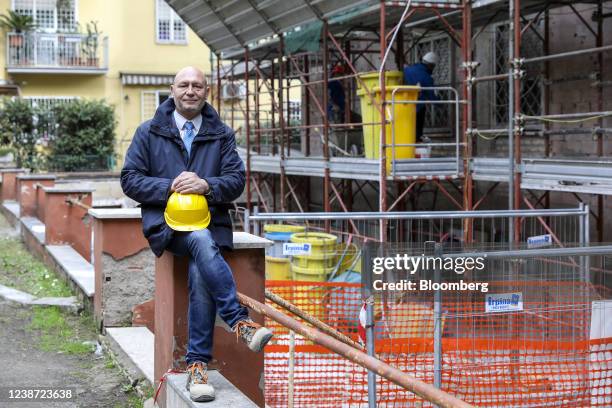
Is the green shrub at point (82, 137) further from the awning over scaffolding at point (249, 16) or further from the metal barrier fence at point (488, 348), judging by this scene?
the metal barrier fence at point (488, 348)

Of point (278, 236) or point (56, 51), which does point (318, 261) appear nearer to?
point (278, 236)

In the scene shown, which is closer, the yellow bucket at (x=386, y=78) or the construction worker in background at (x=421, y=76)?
the yellow bucket at (x=386, y=78)

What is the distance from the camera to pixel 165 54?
3694 cm

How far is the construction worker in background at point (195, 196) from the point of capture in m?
4.76

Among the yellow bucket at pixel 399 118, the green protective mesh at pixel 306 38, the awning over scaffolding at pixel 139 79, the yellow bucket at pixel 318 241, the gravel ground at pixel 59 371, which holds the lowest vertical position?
the gravel ground at pixel 59 371

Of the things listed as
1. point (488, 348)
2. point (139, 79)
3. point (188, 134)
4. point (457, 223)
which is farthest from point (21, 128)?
point (188, 134)

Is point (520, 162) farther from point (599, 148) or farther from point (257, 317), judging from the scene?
point (257, 317)

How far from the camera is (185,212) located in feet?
15.7

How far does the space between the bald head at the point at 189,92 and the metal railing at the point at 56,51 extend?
3178 centimetres

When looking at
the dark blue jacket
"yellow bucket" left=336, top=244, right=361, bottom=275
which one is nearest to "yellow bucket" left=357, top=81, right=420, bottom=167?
"yellow bucket" left=336, top=244, right=361, bottom=275

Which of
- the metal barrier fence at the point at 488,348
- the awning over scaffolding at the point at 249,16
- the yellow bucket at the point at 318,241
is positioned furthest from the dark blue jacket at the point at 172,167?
the awning over scaffolding at the point at 249,16

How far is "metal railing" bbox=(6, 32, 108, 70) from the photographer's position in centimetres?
3488

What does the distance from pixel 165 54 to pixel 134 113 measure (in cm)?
273

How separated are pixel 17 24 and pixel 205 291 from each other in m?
32.4
